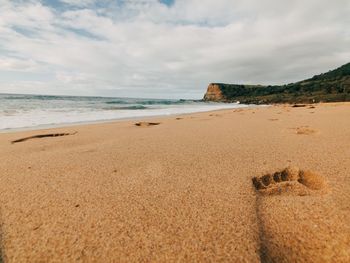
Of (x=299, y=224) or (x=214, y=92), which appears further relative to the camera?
(x=214, y=92)

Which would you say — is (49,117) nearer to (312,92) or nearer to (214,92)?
(312,92)

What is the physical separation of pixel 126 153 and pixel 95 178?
2.52ft

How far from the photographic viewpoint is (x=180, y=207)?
4.55 ft

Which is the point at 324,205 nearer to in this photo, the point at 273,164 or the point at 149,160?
the point at 273,164

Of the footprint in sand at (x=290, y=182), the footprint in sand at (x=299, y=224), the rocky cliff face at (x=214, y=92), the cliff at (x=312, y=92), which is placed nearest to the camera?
the footprint in sand at (x=299, y=224)

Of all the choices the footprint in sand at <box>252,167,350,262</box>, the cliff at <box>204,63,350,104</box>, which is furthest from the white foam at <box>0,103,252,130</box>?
the cliff at <box>204,63,350,104</box>

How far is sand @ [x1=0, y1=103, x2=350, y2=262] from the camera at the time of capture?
104 cm

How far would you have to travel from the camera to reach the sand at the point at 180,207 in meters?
1.04

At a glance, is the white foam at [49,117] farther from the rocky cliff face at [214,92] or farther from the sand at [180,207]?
the rocky cliff face at [214,92]

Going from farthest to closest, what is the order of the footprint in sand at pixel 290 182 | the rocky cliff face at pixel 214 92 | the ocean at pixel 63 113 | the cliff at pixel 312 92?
the rocky cliff face at pixel 214 92 → the cliff at pixel 312 92 → the ocean at pixel 63 113 → the footprint in sand at pixel 290 182

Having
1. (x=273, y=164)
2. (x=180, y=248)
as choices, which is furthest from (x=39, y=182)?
(x=273, y=164)

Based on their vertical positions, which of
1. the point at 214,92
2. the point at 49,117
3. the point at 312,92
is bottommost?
the point at 49,117


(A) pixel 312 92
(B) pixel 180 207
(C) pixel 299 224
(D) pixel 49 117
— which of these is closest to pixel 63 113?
(D) pixel 49 117

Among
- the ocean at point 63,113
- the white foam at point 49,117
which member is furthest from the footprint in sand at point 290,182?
the white foam at point 49,117
